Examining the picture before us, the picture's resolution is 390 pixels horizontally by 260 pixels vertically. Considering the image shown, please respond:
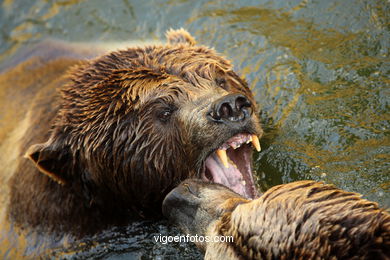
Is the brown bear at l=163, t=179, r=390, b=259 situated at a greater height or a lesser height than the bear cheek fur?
lesser

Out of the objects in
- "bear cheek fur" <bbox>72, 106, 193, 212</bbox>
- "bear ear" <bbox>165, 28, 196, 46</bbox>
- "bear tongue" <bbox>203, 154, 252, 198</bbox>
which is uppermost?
"bear ear" <bbox>165, 28, 196, 46</bbox>

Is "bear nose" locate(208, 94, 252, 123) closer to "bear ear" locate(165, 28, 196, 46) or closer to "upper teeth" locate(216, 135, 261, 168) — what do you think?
"upper teeth" locate(216, 135, 261, 168)

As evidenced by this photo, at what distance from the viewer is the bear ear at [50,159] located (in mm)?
4621

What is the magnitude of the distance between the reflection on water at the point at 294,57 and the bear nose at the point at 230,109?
1.11 meters

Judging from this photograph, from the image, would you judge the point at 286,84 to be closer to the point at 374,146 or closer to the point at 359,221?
the point at 374,146

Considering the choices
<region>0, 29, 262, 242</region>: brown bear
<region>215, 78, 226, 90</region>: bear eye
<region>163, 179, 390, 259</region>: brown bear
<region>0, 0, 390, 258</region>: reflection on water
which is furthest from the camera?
<region>0, 0, 390, 258</region>: reflection on water

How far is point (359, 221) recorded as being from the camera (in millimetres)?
2621

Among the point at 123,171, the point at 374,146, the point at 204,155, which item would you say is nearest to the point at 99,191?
the point at 123,171

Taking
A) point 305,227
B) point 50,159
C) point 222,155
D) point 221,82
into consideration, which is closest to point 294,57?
point 221,82

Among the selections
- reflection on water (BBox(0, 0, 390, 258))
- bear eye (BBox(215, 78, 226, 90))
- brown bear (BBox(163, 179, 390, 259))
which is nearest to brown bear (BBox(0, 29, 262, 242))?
bear eye (BBox(215, 78, 226, 90))

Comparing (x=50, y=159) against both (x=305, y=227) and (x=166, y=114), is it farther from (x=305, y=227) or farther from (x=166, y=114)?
(x=305, y=227)

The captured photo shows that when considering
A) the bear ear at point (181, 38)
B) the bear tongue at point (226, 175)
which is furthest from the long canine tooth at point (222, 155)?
the bear ear at point (181, 38)

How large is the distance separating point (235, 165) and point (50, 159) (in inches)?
64.2

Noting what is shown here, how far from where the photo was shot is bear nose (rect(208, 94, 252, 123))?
4074 mm
